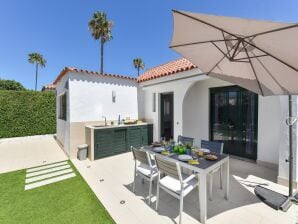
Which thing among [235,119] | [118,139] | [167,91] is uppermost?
[167,91]

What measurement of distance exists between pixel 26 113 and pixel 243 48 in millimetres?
14296

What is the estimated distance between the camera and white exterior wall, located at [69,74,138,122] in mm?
7133

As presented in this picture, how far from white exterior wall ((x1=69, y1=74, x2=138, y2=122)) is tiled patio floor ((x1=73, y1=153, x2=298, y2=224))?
3051mm

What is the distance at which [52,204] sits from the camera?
11.9 ft

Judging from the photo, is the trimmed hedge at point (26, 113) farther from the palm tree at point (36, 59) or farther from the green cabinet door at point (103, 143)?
the palm tree at point (36, 59)

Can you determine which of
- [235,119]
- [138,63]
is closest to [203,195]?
[235,119]

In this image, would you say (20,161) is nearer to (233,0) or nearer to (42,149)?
(42,149)

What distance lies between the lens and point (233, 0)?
5.78 meters

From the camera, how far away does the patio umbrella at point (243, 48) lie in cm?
212

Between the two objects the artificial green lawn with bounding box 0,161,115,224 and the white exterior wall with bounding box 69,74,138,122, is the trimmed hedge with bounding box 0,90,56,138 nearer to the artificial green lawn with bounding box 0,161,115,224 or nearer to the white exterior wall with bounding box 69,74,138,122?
the white exterior wall with bounding box 69,74,138,122

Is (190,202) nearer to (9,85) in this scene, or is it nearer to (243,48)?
(243,48)

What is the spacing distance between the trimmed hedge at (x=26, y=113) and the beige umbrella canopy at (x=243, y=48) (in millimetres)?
12772

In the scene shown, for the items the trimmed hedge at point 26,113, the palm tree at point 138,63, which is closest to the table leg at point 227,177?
the trimmed hedge at point 26,113

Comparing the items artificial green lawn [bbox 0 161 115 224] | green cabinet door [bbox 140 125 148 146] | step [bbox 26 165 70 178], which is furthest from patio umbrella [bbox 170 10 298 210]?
step [bbox 26 165 70 178]
